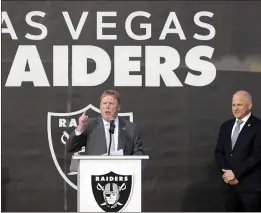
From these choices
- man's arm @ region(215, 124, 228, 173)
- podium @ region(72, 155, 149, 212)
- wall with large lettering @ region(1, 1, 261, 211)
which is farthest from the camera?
wall with large lettering @ region(1, 1, 261, 211)

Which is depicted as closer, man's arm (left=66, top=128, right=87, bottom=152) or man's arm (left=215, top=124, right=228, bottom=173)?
man's arm (left=66, top=128, right=87, bottom=152)

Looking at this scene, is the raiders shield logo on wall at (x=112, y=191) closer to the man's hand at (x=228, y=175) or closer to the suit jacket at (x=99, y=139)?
the suit jacket at (x=99, y=139)

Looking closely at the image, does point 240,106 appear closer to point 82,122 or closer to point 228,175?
point 228,175

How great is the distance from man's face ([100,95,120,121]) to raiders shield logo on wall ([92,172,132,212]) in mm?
653

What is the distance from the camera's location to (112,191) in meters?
5.66

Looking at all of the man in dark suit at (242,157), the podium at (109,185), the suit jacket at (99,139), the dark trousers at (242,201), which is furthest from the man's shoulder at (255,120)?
the podium at (109,185)

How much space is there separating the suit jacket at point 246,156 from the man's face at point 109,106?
1103mm

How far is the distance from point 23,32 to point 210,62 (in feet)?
5.55

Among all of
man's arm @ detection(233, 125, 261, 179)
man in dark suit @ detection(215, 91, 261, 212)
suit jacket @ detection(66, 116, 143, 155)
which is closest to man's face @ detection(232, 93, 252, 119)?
man in dark suit @ detection(215, 91, 261, 212)

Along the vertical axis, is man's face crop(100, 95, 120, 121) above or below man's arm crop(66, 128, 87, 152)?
above

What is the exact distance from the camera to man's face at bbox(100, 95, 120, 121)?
614 centimetres

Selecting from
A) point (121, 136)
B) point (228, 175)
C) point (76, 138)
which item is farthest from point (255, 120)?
point (76, 138)

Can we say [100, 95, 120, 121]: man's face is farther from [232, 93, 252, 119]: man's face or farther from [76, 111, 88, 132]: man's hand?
[232, 93, 252, 119]: man's face

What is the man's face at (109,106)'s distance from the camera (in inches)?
242
